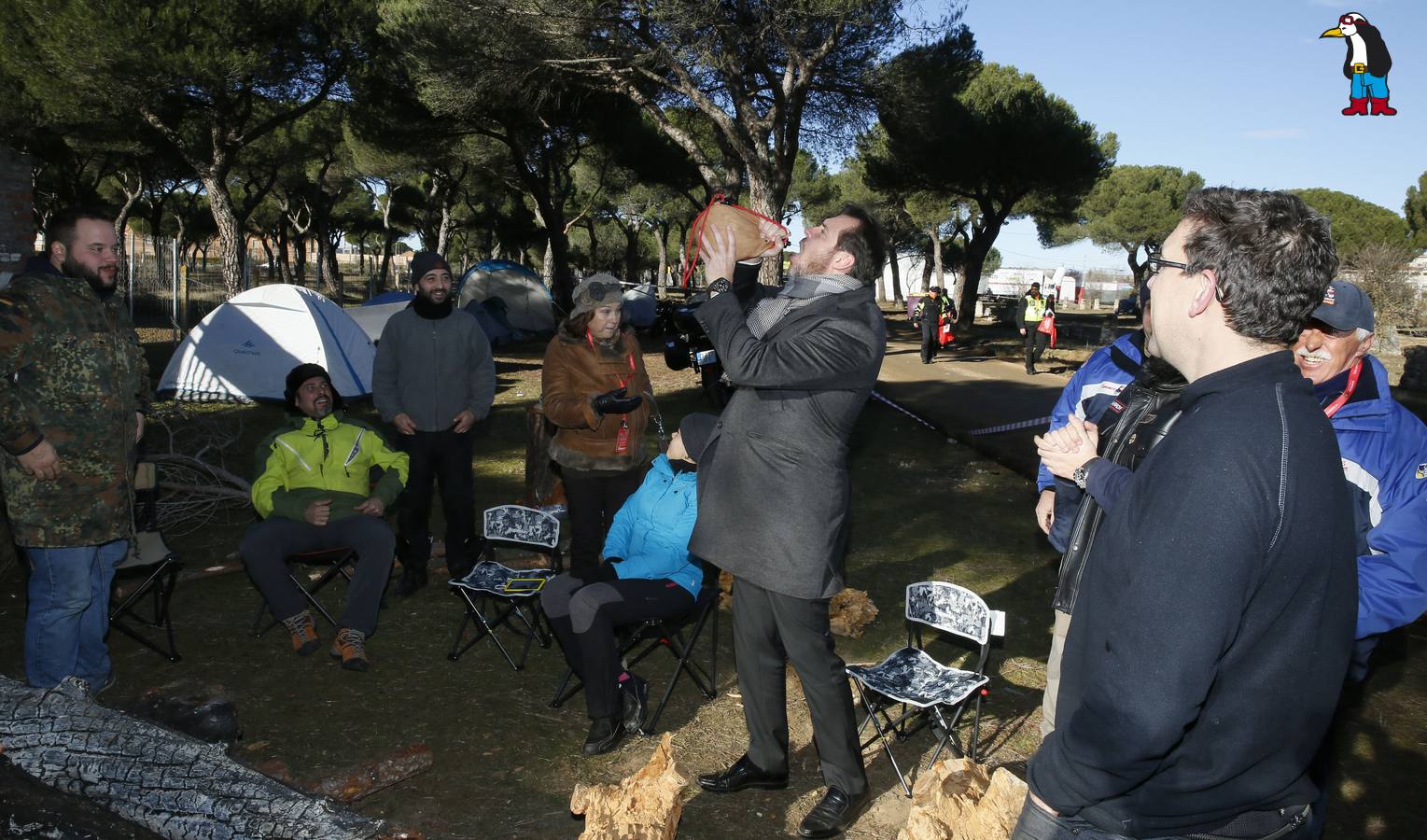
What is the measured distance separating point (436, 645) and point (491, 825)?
1623 millimetres

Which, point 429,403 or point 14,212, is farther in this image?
point 14,212

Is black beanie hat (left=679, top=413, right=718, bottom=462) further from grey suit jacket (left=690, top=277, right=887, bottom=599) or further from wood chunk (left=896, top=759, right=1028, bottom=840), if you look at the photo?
wood chunk (left=896, top=759, right=1028, bottom=840)

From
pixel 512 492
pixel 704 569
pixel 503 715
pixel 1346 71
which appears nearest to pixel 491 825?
pixel 503 715

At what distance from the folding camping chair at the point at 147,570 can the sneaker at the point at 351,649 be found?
0.69 meters

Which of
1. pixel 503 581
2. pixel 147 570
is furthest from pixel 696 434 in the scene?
pixel 147 570

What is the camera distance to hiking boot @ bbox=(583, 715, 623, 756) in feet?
11.9

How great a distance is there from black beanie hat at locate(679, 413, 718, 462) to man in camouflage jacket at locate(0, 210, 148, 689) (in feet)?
6.88

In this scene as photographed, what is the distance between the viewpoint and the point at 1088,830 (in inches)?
61.3

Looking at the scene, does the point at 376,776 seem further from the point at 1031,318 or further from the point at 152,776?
the point at 1031,318

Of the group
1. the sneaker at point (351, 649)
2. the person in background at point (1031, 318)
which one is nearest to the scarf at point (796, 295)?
the sneaker at point (351, 649)

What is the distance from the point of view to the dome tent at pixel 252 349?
11164 millimetres

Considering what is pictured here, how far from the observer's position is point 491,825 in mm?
3139

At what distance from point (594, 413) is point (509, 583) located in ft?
2.82

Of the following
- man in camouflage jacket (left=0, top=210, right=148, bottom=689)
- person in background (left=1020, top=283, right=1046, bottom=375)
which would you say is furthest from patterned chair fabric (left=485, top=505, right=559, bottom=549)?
person in background (left=1020, top=283, right=1046, bottom=375)
